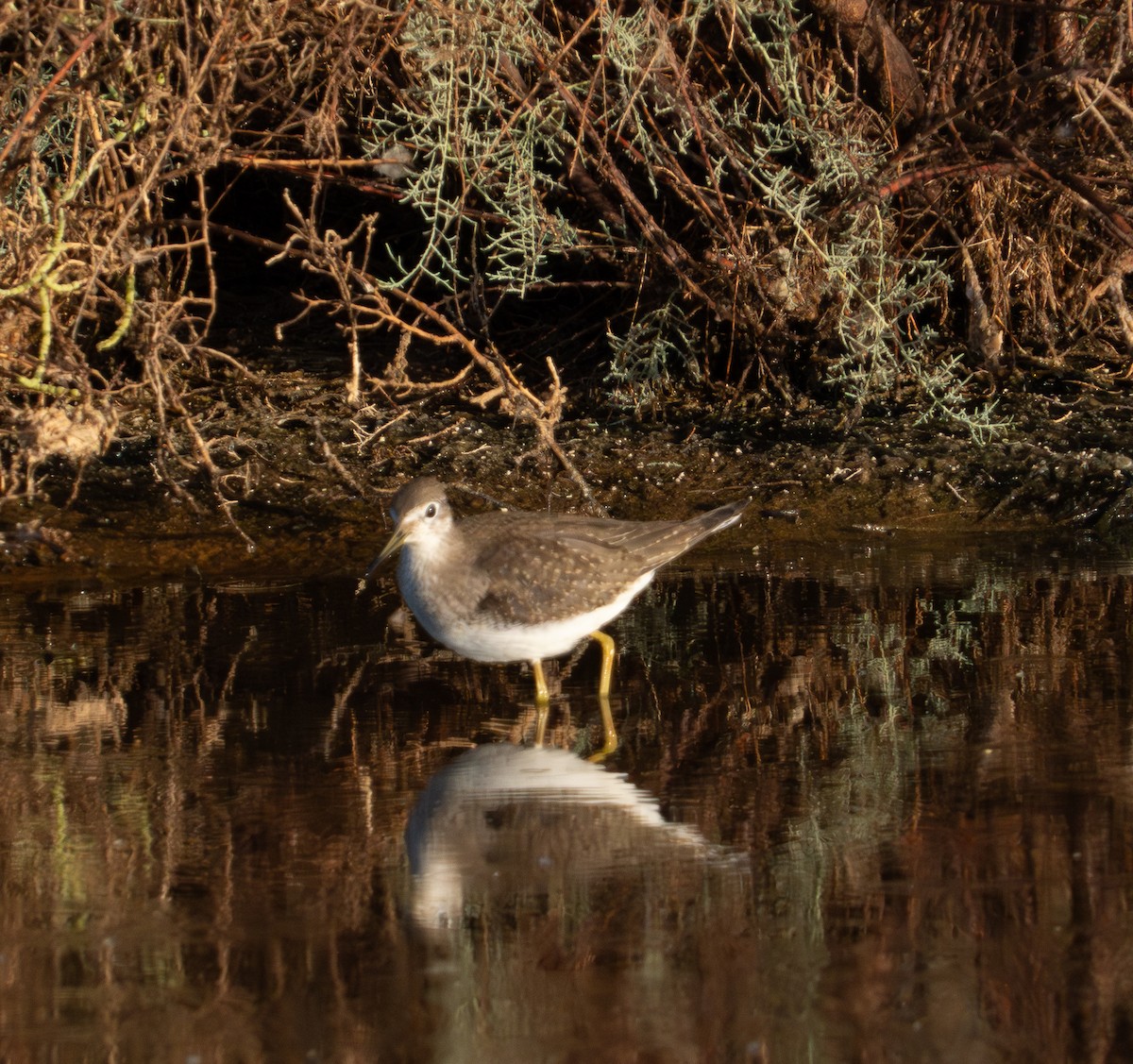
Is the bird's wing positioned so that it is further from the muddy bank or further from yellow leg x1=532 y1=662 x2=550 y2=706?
the muddy bank

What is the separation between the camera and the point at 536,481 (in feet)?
24.8

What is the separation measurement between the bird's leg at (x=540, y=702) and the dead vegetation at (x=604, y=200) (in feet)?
7.44

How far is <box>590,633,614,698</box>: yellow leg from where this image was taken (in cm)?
523

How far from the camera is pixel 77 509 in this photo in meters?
7.20

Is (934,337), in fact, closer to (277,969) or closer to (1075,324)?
(1075,324)

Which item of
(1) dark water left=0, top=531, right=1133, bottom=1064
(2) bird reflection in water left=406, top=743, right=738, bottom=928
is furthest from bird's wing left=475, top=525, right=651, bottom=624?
(2) bird reflection in water left=406, top=743, right=738, bottom=928

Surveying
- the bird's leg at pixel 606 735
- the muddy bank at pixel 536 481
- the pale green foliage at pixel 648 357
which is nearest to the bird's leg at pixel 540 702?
the bird's leg at pixel 606 735

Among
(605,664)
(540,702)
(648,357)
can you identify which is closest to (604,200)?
(648,357)

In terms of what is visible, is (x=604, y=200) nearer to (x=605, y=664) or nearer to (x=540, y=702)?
(x=605, y=664)

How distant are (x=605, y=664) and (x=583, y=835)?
132 cm

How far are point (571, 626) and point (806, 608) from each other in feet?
3.89

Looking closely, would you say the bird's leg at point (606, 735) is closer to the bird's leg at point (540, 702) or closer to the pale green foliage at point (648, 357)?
the bird's leg at point (540, 702)

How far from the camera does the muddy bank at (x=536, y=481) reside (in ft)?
22.9

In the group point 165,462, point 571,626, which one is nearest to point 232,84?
point 165,462
